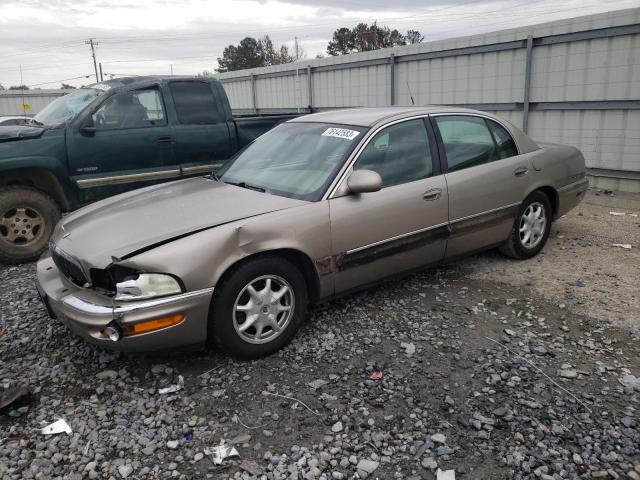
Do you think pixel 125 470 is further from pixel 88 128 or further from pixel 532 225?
pixel 88 128

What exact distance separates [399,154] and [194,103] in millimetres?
3600

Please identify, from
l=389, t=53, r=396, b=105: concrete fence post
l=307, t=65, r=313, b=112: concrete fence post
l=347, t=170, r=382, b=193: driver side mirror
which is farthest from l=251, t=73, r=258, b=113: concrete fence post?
l=347, t=170, r=382, b=193: driver side mirror

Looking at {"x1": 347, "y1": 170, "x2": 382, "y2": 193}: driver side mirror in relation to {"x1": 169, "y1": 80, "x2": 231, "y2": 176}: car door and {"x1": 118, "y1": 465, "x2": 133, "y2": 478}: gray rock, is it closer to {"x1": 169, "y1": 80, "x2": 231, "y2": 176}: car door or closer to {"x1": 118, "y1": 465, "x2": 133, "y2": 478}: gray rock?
{"x1": 118, "y1": 465, "x2": 133, "y2": 478}: gray rock

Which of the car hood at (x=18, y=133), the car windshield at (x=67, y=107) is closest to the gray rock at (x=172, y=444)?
the car hood at (x=18, y=133)

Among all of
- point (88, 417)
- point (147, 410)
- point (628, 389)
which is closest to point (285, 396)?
point (147, 410)

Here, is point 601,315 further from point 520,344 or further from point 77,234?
point 77,234

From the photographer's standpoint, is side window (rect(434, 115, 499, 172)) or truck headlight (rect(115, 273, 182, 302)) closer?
truck headlight (rect(115, 273, 182, 302))

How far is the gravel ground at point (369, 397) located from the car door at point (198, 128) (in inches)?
112

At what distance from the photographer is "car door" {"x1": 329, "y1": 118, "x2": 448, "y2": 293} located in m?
3.74

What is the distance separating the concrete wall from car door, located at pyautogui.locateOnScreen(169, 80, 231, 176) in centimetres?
255

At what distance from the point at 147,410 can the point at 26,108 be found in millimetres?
25584

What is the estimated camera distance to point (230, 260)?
320 cm

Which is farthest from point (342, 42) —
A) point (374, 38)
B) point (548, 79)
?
point (548, 79)

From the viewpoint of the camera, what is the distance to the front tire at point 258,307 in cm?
324
